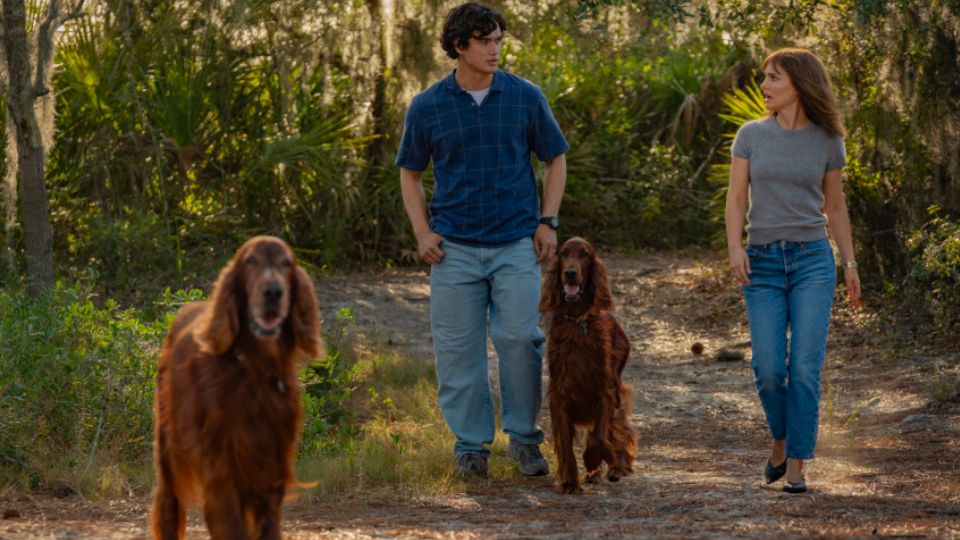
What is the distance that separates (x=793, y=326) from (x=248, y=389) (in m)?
2.78

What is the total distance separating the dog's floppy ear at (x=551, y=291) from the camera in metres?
6.74

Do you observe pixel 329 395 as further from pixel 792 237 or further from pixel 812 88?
pixel 812 88

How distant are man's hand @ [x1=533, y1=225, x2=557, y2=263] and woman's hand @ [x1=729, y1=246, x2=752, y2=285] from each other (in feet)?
3.09

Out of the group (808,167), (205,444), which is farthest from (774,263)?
(205,444)

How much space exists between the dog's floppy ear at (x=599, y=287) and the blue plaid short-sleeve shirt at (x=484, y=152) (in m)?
0.37

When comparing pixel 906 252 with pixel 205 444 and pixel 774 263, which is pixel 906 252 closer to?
pixel 774 263

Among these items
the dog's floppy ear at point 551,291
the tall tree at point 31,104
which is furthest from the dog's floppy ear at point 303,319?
the tall tree at point 31,104

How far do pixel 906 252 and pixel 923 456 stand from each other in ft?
14.6

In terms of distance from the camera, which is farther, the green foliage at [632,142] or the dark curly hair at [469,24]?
the green foliage at [632,142]

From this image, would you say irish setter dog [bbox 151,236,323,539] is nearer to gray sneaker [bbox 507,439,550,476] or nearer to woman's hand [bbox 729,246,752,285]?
woman's hand [bbox 729,246,752,285]

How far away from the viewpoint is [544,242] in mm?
6656

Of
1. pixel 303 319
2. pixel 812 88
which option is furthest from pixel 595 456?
pixel 303 319

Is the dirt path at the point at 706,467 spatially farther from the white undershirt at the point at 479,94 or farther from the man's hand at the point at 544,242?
the white undershirt at the point at 479,94

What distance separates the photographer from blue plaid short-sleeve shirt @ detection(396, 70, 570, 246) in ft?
21.5
